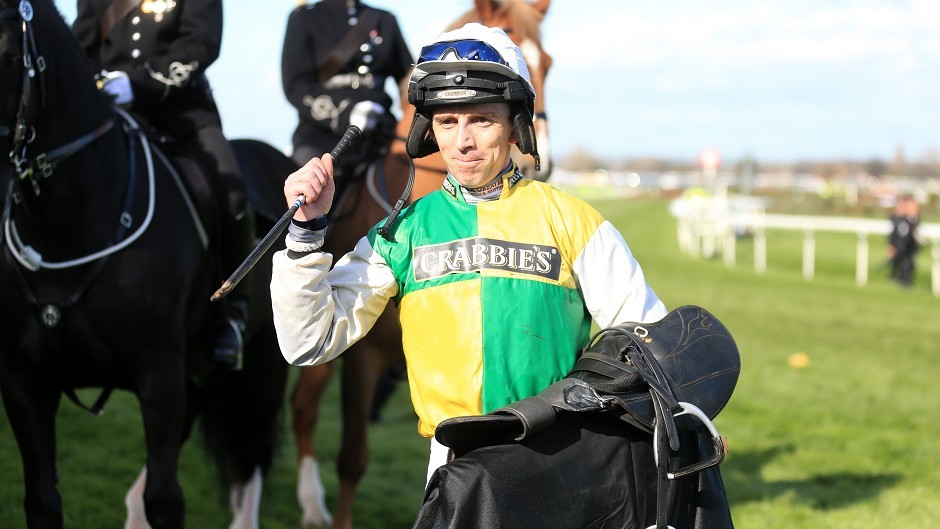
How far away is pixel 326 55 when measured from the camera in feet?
20.9

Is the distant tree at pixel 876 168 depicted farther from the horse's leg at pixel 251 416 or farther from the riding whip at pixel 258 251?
the riding whip at pixel 258 251

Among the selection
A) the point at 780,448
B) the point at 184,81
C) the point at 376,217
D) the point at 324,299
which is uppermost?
the point at 184,81

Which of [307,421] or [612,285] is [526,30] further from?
[612,285]

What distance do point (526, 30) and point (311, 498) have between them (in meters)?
2.92

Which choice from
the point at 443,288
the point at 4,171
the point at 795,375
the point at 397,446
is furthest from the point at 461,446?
the point at 795,375

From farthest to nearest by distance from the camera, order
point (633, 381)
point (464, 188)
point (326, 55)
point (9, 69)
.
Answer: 1. point (326, 55)
2. point (9, 69)
3. point (464, 188)
4. point (633, 381)

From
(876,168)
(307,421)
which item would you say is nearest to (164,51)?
(307,421)

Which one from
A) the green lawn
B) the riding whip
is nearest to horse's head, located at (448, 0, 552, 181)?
the green lawn

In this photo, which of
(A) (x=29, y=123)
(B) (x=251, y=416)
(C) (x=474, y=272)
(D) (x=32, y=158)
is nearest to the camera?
(C) (x=474, y=272)

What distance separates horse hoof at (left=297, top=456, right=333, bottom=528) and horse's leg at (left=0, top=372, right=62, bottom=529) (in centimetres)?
211

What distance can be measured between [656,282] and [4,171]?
1778 cm

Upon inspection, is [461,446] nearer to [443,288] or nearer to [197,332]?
[443,288]

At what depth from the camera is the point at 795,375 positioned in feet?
37.5

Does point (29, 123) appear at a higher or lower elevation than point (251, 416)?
higher
